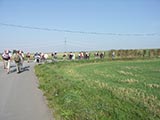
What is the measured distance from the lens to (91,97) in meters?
11.1

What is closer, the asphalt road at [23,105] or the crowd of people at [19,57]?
the asphalt road at [23,105]

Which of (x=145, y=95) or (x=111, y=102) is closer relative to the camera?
(x=111, y=102)

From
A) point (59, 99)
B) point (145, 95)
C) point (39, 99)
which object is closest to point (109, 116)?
point (59, 99)

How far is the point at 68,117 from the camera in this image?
802 centimetres

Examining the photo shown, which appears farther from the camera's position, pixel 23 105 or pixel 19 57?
pixel 19 57

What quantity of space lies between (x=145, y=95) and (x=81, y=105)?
14.5 ft

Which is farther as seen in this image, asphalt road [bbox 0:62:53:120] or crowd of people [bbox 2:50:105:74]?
crowd of people [bbox 2:50:105:74]

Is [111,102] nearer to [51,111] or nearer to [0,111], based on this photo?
[51,111]

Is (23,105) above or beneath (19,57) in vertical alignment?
beneath

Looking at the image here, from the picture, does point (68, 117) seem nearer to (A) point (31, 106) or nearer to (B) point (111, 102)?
(A) point (31, 106)

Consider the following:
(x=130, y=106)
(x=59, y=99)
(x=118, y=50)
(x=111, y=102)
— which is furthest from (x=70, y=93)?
(x=118, y=50)

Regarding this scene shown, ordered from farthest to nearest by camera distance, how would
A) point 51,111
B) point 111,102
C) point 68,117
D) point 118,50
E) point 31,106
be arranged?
point 118,50, point 111,102, point 31,106, point 51,111, point 68,117

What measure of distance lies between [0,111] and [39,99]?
2.07 m

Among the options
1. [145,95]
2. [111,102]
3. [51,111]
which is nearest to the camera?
[51,111]
